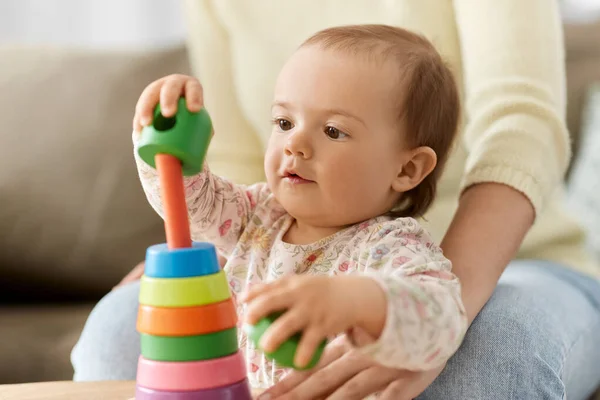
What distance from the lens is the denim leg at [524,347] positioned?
0.80m

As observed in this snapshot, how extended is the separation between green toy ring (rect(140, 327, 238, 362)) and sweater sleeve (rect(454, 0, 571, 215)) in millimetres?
511

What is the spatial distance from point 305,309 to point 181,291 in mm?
111

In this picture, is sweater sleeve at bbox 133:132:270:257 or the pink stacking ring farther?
sweater sleeve at bbox 133:132:270:257

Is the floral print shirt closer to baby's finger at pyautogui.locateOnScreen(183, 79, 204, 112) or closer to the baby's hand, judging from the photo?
the baby's hand

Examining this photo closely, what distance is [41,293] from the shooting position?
1694 millimetres

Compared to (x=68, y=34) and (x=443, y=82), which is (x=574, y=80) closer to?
(x=443, y=82)

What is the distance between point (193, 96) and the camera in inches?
27.0

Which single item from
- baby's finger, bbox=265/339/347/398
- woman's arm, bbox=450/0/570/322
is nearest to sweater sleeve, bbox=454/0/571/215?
woman's arm, bbox=450/0/570/322

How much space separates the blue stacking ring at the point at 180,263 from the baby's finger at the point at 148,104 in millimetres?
130

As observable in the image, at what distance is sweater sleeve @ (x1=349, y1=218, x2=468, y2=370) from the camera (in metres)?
0.62

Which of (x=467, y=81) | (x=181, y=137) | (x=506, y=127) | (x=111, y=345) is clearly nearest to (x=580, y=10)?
(x=467, y=81)

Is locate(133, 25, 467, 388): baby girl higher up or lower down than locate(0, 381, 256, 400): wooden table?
higher up

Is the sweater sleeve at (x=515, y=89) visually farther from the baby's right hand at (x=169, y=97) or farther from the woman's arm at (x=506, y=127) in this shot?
the baby's right hand at (x=169, y=97)

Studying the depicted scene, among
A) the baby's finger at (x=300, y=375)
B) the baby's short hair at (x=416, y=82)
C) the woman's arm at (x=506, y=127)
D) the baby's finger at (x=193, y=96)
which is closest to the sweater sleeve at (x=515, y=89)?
the woman's arm at (x=506, y=127)
